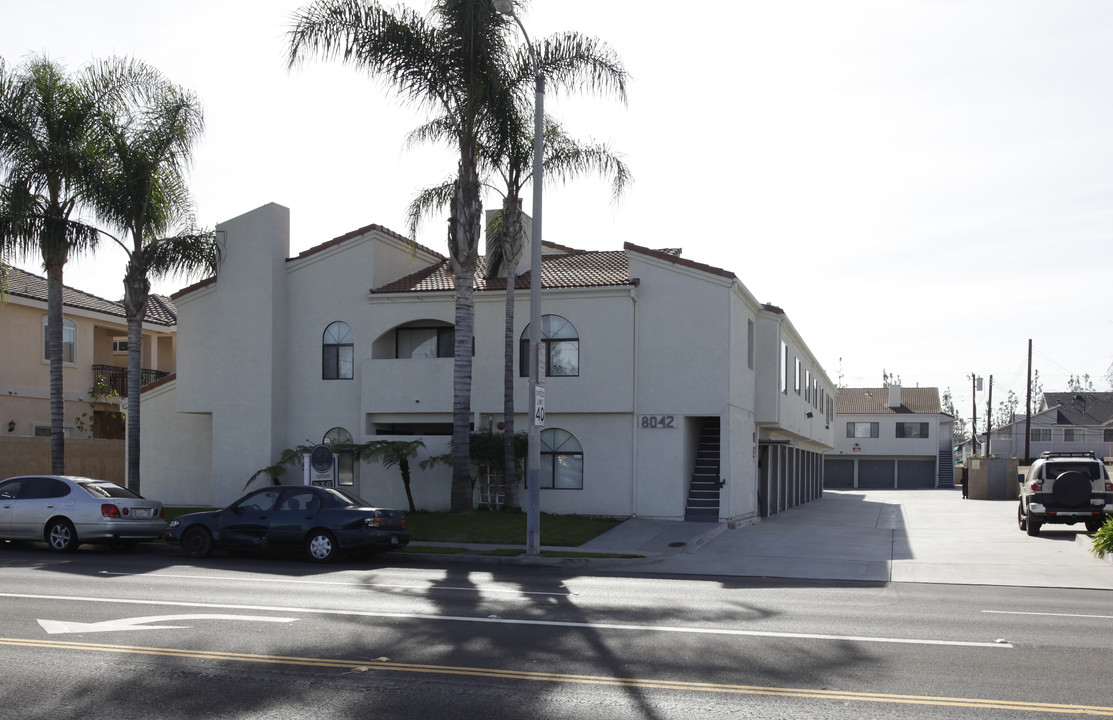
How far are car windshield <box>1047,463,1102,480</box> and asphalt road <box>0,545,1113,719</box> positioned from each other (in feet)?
34.8

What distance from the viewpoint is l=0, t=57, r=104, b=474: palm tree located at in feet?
76.5

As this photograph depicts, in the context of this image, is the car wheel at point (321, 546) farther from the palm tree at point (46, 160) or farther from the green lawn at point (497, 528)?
the palm tree at point (46, 160)

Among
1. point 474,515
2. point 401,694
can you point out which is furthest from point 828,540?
point 401,694

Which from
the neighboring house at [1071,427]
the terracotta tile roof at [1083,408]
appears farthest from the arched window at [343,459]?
the terracotta tile roof at [1083,408]

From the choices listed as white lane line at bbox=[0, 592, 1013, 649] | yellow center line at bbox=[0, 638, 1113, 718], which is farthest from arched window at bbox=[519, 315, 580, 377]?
yellow center line at bbox=[0, 638, 1113, 718]

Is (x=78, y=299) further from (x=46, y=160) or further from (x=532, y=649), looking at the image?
(x=532, y=649)

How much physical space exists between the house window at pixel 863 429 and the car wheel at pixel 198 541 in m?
62.1

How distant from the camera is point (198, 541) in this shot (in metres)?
17.7

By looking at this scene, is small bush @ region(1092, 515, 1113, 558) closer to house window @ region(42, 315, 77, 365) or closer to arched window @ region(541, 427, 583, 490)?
arched window @ region(541, 427, 583, 490)

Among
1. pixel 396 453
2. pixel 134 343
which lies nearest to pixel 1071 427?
pixel 396 453

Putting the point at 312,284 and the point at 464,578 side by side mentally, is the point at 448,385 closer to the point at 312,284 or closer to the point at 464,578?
the point at 312,284

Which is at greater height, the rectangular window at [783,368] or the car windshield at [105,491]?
the rectangular window at [783,368]

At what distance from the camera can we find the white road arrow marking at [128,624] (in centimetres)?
998

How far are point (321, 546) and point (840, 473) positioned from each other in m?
62.8
